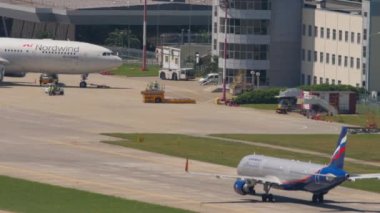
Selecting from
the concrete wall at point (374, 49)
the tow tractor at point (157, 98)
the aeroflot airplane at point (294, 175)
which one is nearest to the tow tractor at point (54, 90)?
the tow tractor at point (157, 98)

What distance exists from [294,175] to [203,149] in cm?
3508

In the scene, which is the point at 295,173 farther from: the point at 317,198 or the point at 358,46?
the point at 358,46

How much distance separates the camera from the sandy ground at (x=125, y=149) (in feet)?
347

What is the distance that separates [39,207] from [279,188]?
48.5ft

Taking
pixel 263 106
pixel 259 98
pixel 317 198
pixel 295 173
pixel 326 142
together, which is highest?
pixel 259 98

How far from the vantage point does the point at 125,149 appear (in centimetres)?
13550

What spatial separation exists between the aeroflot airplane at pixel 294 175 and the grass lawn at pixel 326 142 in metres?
29.4

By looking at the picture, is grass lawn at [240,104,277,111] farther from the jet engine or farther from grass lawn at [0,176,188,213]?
the jet engine

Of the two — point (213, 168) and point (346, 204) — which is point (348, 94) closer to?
point (213, 168)

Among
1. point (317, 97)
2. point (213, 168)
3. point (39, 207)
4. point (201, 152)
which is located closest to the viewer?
point (39, 207)

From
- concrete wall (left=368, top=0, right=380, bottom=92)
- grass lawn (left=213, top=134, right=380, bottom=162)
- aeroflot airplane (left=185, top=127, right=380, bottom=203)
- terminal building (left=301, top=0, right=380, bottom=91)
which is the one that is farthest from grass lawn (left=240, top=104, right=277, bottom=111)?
aeroflot airplane (left=185, top=127, right=380, bottom=203)

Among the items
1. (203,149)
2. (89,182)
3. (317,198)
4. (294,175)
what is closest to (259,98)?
(203,149)

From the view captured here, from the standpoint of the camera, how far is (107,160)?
415 ft

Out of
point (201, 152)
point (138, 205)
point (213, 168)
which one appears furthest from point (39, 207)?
point (201, 152)
